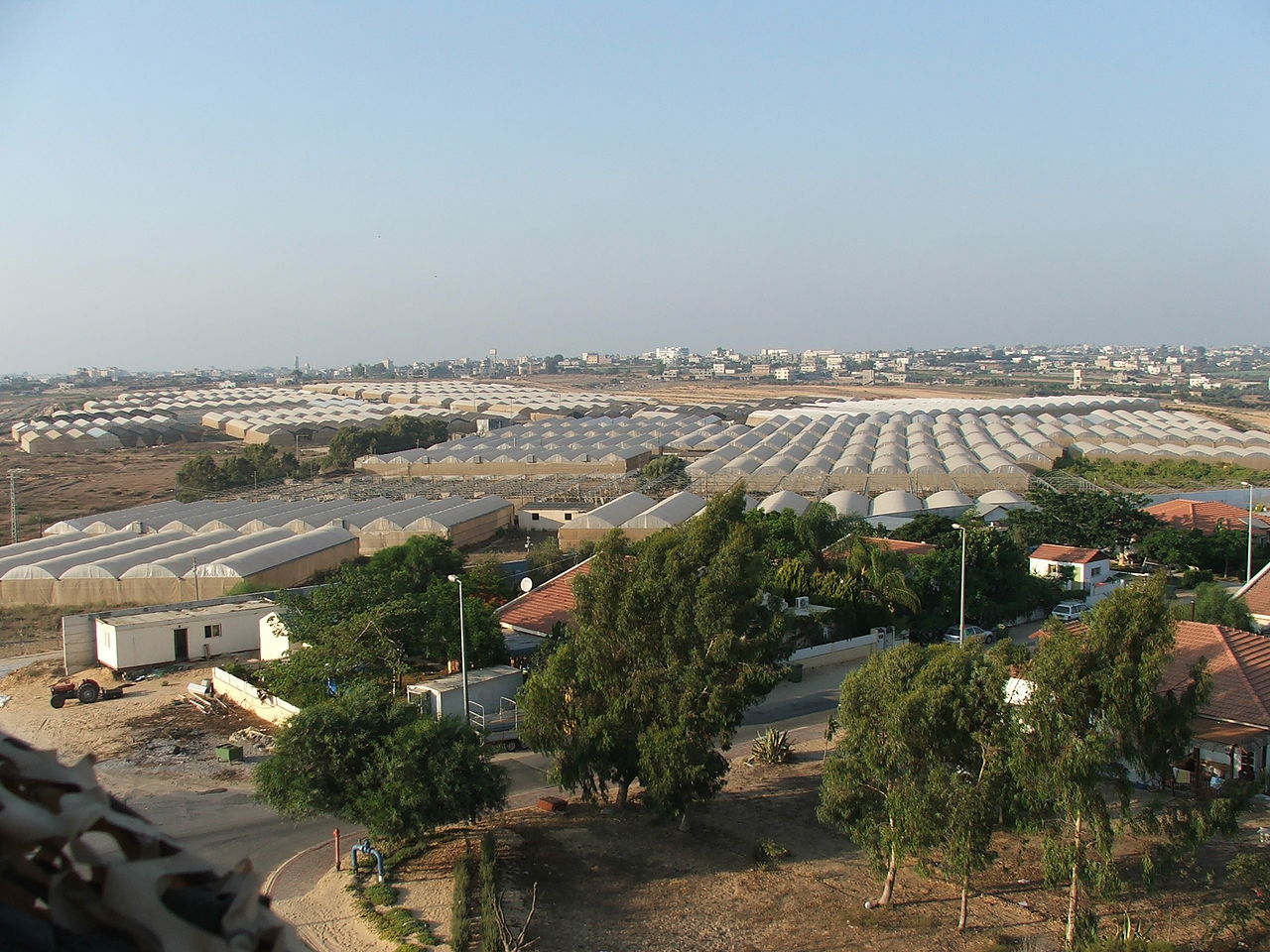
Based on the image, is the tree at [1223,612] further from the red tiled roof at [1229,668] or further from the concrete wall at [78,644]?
the concrete wall at [78,644]

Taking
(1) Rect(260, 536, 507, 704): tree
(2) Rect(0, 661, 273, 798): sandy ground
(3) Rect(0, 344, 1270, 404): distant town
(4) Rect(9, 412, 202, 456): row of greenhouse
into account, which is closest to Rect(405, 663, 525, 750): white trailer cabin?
(1) Rect(260, 536, 507, 704): tree

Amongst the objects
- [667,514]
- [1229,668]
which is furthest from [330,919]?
[667,514]

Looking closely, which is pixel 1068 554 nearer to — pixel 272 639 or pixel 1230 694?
pixel 1230 694

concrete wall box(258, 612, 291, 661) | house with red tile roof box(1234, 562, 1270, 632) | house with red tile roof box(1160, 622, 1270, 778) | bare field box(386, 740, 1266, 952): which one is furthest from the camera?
house with red tile roof box(1234, 562, 1270, 632)

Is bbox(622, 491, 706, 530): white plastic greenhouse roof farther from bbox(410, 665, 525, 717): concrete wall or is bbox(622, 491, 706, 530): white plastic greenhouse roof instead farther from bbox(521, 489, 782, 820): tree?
bbox(521, 489, 782, 820): tree

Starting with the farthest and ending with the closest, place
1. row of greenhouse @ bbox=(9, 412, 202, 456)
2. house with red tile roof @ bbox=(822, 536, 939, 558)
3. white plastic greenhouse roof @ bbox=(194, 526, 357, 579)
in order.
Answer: row of greenhouse @ bbox=(9, 412, 202, 456)
white plastic greenhouse roof @ bbox=(194, 526, 357, 579)
house with red tile roof @ bbox=(822, 536, 939, 558)

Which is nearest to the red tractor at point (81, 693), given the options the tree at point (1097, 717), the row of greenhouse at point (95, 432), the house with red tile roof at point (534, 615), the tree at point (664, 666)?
the house with red tile roof at point (534, 615)

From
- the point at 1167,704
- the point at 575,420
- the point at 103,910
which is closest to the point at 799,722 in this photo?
the point at 1167,704
